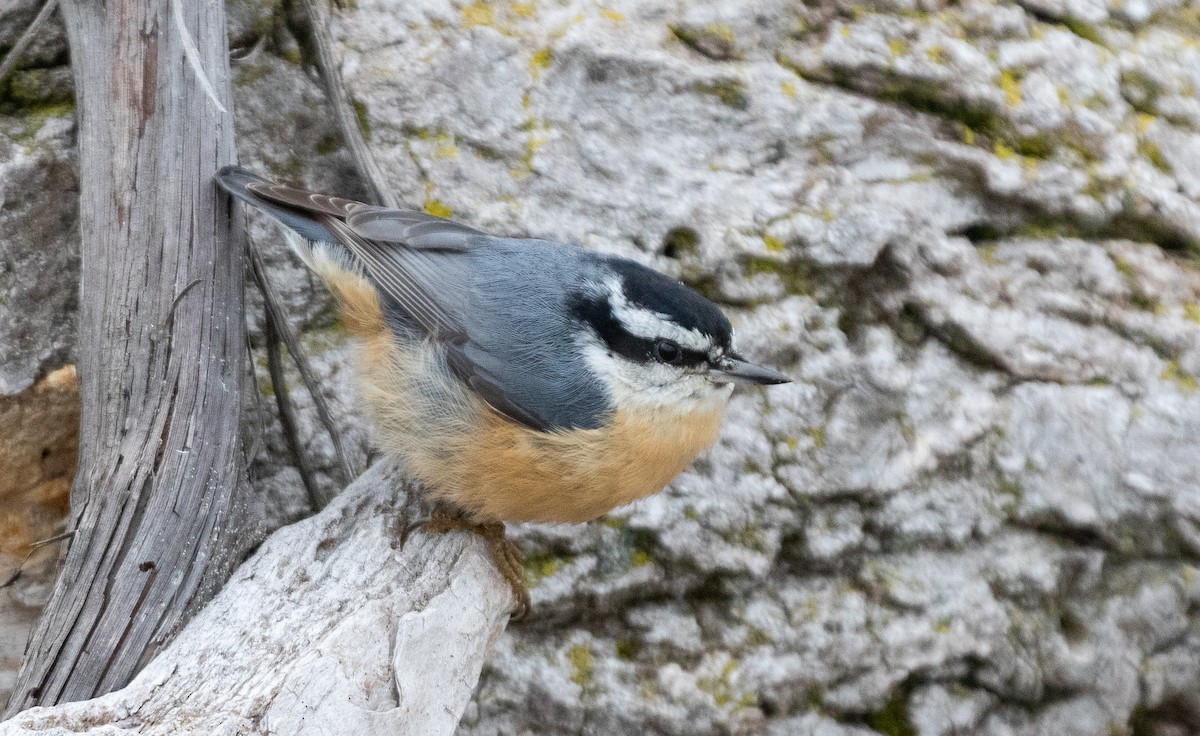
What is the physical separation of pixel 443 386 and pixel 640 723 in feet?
3.98

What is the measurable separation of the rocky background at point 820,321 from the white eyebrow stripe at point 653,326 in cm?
77

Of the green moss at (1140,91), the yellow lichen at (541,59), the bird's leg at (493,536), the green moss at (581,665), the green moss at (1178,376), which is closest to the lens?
the bird's leg at (493,536)

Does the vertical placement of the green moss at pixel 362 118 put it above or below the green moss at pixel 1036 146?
above

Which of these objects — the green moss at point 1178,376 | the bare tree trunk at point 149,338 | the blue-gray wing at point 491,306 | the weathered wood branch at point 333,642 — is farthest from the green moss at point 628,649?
the green moss at point 1178,376

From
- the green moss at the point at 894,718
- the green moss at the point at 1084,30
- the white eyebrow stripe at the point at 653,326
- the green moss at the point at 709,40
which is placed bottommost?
the green moss at the point at 894,718

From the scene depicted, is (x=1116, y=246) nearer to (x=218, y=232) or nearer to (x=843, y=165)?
(x=843, y=165)

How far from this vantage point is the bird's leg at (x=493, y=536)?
106 inches

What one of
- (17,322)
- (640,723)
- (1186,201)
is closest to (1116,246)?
(1186,201)

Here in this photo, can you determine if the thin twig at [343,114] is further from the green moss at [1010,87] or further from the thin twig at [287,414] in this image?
the green moss at [1010,87]

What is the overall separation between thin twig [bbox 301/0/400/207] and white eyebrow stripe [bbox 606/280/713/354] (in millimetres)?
1021

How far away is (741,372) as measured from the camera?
2693mm

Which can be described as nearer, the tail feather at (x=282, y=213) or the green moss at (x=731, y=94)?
the tail feather at (x=282, y=213)

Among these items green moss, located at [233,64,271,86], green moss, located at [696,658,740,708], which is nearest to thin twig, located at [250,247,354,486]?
green moss, located at [233,64,271,86]

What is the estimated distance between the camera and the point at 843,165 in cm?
356
